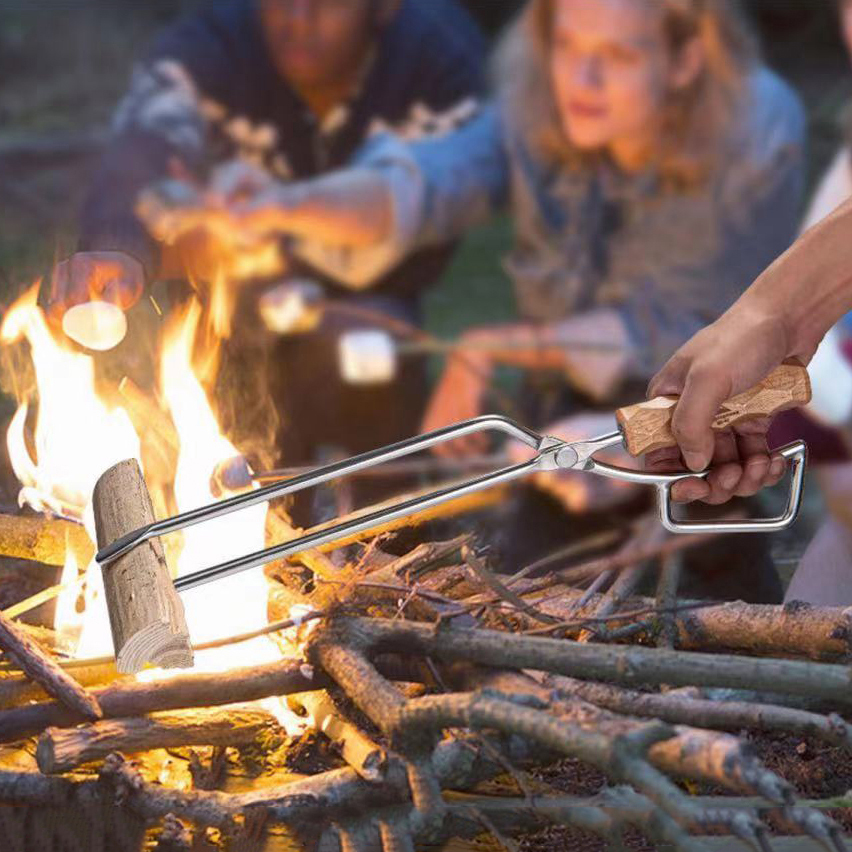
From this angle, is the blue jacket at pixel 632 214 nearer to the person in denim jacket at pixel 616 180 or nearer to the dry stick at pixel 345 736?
the person in denim jacket at pixel 616 180

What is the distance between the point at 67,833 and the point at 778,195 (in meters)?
2.71

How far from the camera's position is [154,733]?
174cm

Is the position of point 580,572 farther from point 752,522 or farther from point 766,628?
point 752,522

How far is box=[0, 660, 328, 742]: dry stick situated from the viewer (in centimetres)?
175

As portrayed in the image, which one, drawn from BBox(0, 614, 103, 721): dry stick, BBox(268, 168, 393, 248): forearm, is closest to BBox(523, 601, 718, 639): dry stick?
BBox(0, 614, 103, 721): dry stick

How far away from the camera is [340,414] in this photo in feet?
13.7

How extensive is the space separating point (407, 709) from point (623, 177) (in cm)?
239

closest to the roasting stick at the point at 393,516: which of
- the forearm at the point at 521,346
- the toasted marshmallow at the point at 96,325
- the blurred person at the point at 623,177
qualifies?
the toasted marshmallow at the point at 96,325

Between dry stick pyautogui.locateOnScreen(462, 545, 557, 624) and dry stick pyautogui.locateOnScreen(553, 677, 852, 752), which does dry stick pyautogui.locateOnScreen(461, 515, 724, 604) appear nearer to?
dry stick pyautogui.locateOnScreen(462, 545, 557, 624)

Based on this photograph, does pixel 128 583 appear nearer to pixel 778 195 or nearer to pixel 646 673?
pixel 646 673

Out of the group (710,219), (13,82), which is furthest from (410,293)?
(13,82)

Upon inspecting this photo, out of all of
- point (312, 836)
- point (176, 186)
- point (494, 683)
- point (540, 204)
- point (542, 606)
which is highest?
point (176, 186)

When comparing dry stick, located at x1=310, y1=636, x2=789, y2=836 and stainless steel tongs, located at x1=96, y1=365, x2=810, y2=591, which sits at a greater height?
stainless steel tongs, located at x1=96, y1=365, x2=810, y2=591

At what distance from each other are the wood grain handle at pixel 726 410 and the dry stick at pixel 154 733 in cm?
64
